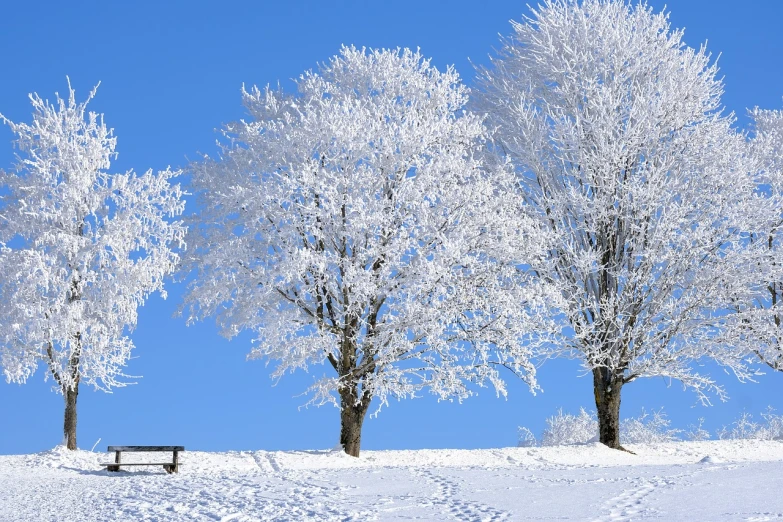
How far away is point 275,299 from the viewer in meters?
18.1

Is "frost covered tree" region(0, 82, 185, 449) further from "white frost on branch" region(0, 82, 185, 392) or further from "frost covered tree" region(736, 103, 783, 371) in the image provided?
"frost covered tree" region(736, 103, 783, 371)

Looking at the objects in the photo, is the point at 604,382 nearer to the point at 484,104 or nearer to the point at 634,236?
the point at 634,236

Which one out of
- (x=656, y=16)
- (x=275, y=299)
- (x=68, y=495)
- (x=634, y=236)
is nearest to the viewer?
(x=68, y=495)

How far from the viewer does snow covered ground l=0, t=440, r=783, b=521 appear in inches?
370

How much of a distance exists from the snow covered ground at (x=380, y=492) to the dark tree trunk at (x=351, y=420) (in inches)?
23.5

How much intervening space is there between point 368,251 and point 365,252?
259 mm

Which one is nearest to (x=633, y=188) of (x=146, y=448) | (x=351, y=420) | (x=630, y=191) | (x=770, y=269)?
(x=630, y=191)

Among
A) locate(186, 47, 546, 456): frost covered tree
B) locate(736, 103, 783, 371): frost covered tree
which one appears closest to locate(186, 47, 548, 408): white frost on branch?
locate(186, 47, 546, 456): frost covered tree

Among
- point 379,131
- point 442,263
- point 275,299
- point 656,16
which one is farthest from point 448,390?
point 656,16

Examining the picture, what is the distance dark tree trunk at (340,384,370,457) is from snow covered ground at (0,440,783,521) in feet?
1.96

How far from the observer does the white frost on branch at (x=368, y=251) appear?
55.4 ft

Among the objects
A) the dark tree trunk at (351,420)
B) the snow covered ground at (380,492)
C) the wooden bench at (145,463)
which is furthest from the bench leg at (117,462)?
the dark tree trunk at (351,420)

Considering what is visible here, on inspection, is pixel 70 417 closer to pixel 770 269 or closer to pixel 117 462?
pixel 117 462

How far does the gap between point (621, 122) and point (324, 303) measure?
9071 millimetres
